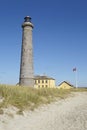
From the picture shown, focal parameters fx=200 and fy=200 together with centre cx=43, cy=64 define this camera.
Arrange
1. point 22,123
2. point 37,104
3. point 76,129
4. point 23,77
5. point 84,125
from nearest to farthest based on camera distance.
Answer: point 76,129
point 84,125
point 22,123
point 37,104
point 23,77

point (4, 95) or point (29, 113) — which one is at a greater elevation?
point (4, 95)

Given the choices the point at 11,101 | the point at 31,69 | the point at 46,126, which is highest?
the point at 31,69

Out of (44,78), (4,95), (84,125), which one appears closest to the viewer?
(84,125)

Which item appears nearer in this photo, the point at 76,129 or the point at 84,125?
the point at 76,129

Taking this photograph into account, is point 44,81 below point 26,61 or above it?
below

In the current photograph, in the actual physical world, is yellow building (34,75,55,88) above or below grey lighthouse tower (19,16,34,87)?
below

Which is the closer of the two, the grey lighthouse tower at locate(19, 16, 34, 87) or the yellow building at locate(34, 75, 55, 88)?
the grey lighthouse tower at locate(19, 16, 34, 87)

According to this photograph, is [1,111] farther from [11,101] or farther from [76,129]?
[76,129]

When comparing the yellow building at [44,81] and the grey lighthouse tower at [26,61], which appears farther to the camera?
the yellow building at [44,81]

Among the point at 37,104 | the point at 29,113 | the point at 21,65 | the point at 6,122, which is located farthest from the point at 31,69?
the point at 6,122

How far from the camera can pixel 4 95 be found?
14156 millimetres

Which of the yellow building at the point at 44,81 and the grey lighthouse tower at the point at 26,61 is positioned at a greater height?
the grey lighthouse tower at the point at 26,61

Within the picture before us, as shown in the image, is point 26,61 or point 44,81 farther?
point 44,81

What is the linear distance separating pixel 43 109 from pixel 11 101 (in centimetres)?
267
